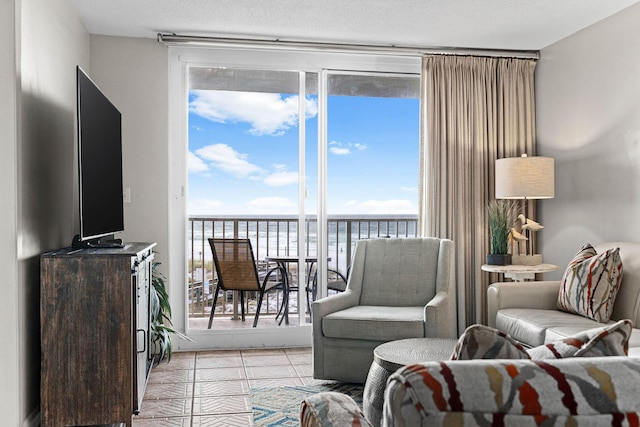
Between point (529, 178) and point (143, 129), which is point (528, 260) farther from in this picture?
point (143, 129)

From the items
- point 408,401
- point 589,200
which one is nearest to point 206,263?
point 589,200

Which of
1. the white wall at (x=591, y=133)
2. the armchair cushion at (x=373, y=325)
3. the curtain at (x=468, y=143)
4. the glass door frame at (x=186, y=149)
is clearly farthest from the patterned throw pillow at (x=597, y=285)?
A: the glass door frame at (x=186, y=149)

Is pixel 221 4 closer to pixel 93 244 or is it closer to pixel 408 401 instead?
pixel 93 244

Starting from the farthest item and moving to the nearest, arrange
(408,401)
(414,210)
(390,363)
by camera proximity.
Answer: (414,210)
(390,363)
(408,401)

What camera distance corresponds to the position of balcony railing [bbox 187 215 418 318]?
4.85 m

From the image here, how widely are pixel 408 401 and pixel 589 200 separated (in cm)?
398

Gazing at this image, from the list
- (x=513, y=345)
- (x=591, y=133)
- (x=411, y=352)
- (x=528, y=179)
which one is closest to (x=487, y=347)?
(x=513, y=345)

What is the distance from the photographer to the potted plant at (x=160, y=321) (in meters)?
4.20

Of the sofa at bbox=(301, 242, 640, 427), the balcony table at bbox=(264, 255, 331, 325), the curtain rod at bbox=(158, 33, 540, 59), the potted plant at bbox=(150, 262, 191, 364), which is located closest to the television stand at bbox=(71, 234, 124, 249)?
the potted plant at bbox=(150, 262, 191, 364)

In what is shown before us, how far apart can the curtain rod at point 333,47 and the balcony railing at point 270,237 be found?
4.48ft

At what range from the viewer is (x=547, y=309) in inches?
154

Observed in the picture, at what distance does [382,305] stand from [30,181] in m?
2.38

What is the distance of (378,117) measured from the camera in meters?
5.02

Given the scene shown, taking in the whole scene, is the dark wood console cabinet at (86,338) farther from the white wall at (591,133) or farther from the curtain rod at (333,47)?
the white wall at (591,133)
